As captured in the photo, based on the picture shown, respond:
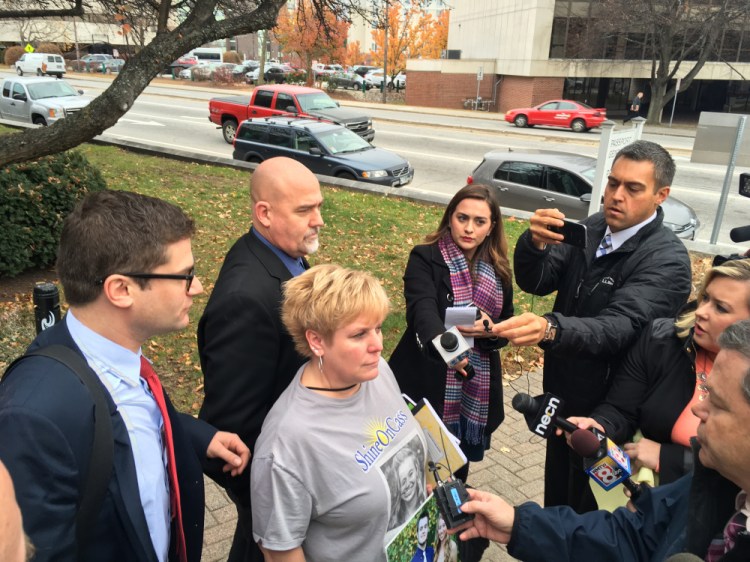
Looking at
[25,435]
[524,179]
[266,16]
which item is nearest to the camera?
[25,435]

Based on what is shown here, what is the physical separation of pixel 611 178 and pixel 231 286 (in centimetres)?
203

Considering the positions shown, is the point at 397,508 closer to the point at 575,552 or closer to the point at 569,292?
the point at 575,552

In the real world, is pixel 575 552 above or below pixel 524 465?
above

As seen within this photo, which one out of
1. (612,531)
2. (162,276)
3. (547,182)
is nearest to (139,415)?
(162,276)

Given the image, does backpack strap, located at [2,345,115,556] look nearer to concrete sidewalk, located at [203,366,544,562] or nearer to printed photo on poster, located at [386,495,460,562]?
printed photo on poster, located at [386,495,460,562]

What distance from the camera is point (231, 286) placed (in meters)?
2.35

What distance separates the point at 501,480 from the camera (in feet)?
13.8

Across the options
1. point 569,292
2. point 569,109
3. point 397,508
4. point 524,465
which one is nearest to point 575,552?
point 397,508

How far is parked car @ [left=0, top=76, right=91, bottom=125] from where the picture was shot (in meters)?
18.4

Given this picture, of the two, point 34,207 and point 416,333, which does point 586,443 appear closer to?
point 416,333

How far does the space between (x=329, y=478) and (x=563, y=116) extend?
28662 mm

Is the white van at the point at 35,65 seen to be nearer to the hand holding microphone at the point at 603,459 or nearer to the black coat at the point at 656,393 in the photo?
the black coat at the point at 656,393

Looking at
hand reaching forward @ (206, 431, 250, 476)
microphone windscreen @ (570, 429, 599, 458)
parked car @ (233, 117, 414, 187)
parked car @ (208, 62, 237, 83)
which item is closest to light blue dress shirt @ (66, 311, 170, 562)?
hand reaching forward @ (206, 431, 250, 476)

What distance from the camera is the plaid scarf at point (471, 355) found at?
10.6 feet
